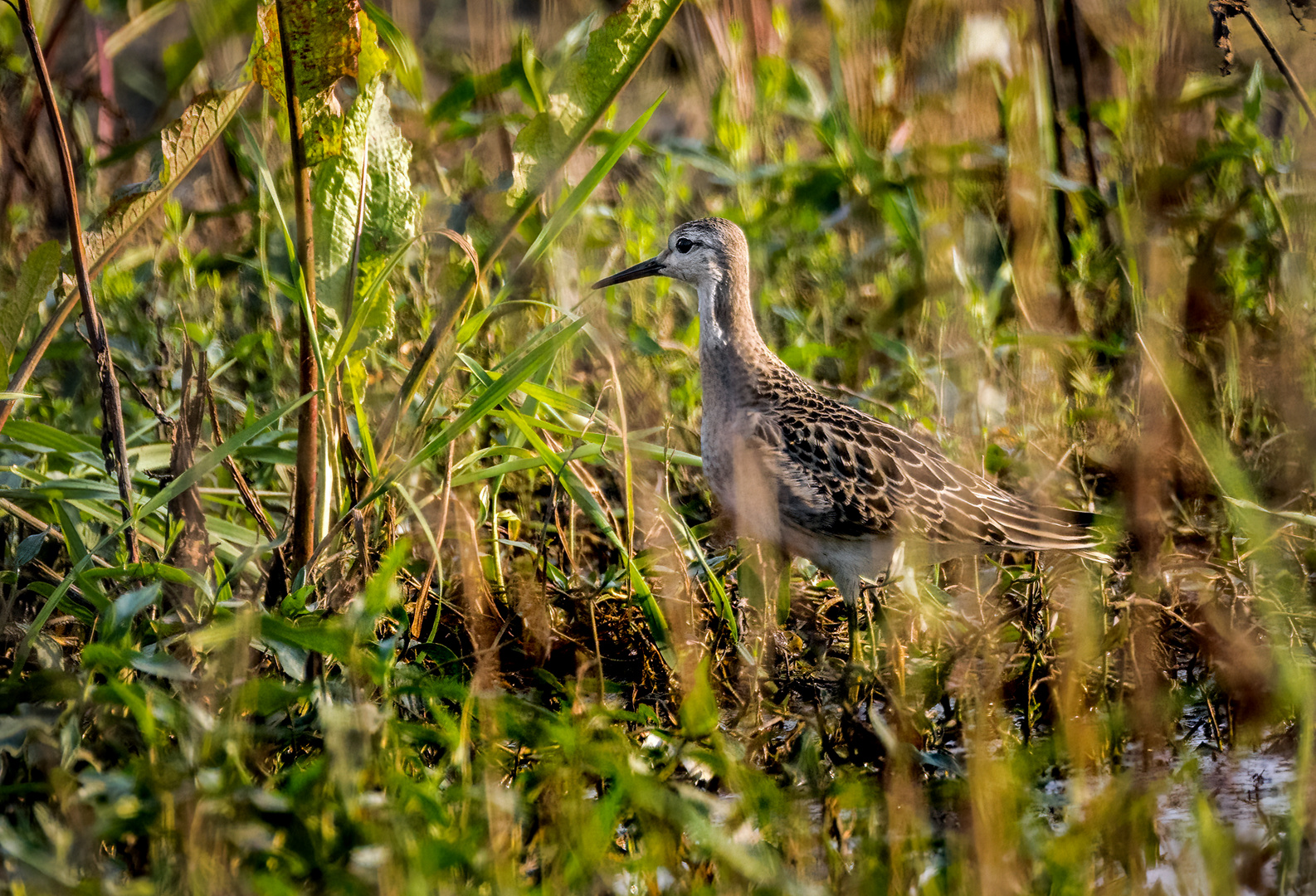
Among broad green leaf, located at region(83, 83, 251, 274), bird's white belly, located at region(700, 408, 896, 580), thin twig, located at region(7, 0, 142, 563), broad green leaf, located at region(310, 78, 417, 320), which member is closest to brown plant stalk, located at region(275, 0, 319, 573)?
broad green leaf, located at region(310, 78, 417, 320)

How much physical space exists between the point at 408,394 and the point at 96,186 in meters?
3.59

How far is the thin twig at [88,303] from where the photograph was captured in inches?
123

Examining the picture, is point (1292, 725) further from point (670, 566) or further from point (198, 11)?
point (198, 11)

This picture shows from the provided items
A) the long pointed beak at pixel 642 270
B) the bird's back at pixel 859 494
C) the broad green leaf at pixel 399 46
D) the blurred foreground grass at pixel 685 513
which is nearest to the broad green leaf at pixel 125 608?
the blurred foreground grass at pixel 685 513

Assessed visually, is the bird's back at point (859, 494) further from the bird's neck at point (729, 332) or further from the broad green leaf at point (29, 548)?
the broad green leaf at point (29, 548)

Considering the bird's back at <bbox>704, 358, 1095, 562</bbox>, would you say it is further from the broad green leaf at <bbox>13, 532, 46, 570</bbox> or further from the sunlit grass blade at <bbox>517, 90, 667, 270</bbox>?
the broad green leaf at <bbox>13, 532, 46, 570</bbox>

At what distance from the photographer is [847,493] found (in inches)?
162

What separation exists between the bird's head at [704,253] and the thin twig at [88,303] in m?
1.82

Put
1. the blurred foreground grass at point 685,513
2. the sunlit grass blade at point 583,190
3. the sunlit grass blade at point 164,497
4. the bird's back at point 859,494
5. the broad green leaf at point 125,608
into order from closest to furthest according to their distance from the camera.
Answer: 1. the blurred foreground grass at point 685,513
2. the broad green leaf at point 125,608
3. the sunlit grass blade at point 164,497
4. the sunlit grass blade at point 583,190
5. the bird's back at point 859,494

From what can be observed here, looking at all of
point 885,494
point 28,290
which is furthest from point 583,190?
point 28,290

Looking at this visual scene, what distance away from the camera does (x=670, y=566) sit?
411 cm

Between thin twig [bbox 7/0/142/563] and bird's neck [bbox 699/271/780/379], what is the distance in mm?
1966

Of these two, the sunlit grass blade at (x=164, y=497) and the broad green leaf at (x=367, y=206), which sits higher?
the broad green leaf at (x=367, y=206)

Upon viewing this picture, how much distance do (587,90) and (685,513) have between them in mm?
1735
